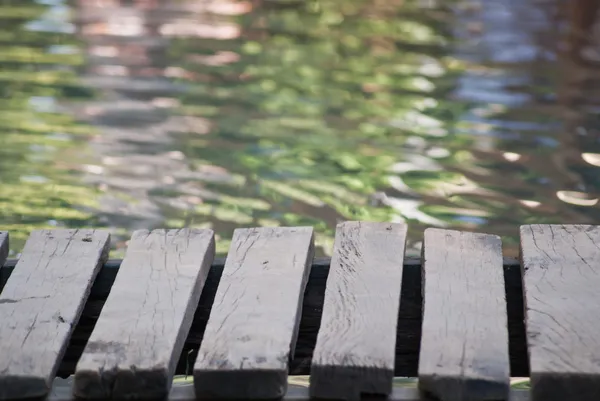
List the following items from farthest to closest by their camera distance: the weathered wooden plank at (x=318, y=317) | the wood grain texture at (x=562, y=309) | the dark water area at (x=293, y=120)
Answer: the dark water area at (x=293, y=120), the weathered wooden plank at (x=318, y=317), the wood grain texture at (x=562, y=309)

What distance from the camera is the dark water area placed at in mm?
3357

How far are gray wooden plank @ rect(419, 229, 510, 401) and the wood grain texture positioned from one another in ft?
0.16

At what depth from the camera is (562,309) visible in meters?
1.72

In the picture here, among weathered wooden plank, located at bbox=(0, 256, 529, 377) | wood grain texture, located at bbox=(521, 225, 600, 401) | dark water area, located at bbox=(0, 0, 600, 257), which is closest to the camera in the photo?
wood grain texture, located at bbox=(521, 225, 600, 401)

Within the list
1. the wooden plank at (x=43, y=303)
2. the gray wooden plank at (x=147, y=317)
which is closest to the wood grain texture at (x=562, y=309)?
the gray wooden plank at (x=147, y=317)

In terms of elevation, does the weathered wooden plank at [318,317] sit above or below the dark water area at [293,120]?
below

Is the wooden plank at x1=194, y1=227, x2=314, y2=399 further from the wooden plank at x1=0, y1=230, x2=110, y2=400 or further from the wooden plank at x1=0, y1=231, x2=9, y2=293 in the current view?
the wooden plank at x1=0, y1=231, x2=9, y2=293

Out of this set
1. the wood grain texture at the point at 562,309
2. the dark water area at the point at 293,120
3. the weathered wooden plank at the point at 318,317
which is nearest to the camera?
the wood grain texture at the point at 562,309

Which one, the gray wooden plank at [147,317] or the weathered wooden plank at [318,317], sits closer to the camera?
the gray wooden plank at [147,317]

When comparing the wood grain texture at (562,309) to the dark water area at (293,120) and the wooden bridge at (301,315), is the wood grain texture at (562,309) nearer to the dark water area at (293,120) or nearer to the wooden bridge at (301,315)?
the wooden bridge at (301,315)

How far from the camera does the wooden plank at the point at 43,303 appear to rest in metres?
1.57

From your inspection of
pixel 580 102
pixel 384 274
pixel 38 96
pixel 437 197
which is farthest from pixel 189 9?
pixel 384 274

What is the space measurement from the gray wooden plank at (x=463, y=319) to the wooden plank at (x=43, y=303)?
55 centimetres

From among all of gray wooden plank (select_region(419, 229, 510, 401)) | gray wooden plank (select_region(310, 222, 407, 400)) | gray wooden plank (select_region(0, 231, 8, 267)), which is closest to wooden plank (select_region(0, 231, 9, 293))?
gray wooden plank (select_region(0, 231, 8, 267))
